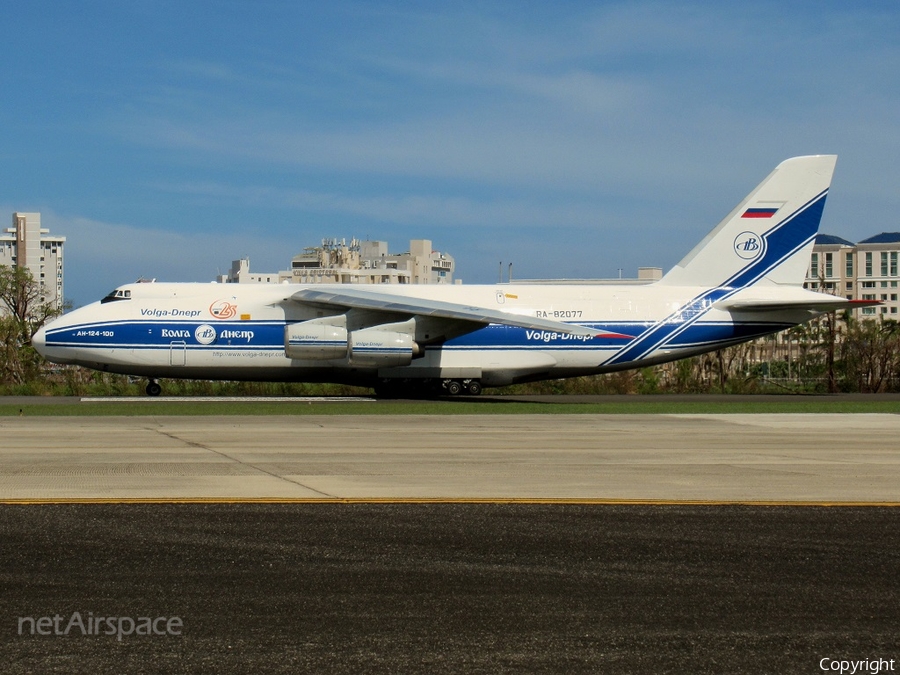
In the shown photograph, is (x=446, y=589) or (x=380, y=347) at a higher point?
(x=380, y=347)

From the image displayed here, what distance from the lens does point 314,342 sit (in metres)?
31.8

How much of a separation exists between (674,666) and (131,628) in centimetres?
341

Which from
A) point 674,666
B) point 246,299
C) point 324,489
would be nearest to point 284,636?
point 674,666

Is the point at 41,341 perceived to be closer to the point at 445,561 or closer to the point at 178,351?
the point at 178,351

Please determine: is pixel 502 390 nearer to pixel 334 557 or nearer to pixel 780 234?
pixel 780 234

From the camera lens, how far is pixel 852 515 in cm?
1085

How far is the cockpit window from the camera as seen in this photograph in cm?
3372

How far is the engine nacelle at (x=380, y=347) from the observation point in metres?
32.0

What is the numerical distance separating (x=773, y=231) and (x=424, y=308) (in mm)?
12673

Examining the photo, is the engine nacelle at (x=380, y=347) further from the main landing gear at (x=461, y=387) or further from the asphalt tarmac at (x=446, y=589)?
the asphalt tarmac at (x=446, y=589)
